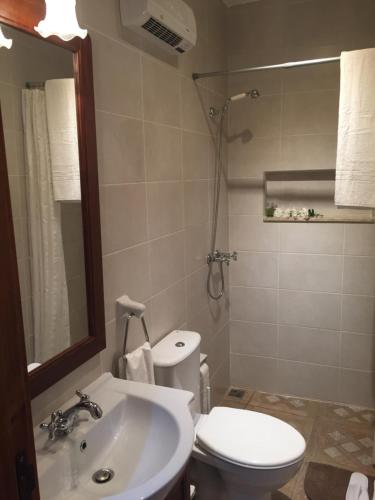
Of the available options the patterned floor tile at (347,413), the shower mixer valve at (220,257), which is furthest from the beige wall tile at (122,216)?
the patterned floor tile at (347,413)

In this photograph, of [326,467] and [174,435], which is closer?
[174,435]

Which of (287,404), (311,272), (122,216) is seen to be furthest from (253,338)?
(122,216)

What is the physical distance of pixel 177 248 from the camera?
221 centimetres

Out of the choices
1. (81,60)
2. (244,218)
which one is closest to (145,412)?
(81,60)

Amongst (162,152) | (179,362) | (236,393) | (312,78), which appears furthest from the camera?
(236,393)

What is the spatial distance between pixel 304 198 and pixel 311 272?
1.65ft

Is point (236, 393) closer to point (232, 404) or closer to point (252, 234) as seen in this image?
point (232, 404)

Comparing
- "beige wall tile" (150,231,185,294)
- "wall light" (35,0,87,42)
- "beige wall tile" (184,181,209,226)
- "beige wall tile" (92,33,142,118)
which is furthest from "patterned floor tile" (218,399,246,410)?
"wall light" (35,0,87,42)

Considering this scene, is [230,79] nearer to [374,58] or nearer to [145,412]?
[374,58]

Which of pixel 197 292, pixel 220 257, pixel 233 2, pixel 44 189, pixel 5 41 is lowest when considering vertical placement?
pixel 197 292

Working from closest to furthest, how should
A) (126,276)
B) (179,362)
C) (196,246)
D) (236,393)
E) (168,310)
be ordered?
(126,276), (179,362), (168,310), (196,246), (236,393)

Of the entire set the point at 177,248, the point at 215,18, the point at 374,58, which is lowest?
the point at 177,248

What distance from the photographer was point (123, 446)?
56.3 inches

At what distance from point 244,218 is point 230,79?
93 cm
